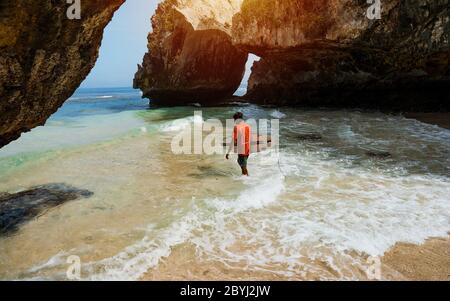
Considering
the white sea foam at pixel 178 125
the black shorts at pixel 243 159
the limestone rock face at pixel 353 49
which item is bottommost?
the black shorts at pixel 243 159

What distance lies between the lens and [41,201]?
7.34 m

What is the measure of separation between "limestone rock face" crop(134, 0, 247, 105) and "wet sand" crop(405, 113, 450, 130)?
15922mm

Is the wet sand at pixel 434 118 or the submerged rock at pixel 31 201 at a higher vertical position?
the wet sand at pixel 434 118

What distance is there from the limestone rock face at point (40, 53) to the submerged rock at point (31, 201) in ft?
4.78

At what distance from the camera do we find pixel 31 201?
7.30m

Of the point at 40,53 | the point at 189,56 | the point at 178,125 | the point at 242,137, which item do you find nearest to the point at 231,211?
the point at 242,137

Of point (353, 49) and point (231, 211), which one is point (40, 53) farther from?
point (353, 49)

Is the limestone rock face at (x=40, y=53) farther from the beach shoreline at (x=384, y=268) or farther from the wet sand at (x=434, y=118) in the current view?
the wet sand at (x=434, y=118)

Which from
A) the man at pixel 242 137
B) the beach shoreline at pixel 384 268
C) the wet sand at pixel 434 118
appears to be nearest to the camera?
the beach shoreline at pixel 384 268

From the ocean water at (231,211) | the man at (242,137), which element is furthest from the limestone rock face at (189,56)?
the man at (242,137)

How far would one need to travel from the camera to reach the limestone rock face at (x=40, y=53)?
181 inches

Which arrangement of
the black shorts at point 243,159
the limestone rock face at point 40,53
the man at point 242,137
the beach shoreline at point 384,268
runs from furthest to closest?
1. the black shorts at point 243,159
2. the man at point 242,137
3. the limestone rock face at point 40,53
4. the beach shoreline at point 384,268
